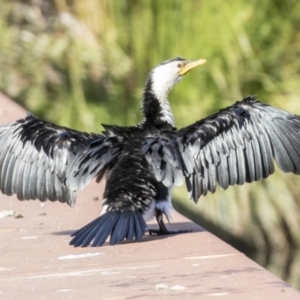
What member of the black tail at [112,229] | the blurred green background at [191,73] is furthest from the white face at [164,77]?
the blurred green background at [191,73]

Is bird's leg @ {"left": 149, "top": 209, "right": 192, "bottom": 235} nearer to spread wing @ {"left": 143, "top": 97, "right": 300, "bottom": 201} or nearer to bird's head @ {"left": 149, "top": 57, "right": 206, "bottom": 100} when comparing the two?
spread wing @ {"left": 143, "top": 97, "right": 300, "bottom": 201}

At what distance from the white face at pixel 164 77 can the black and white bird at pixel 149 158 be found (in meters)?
0.59

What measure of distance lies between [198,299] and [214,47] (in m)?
6.50

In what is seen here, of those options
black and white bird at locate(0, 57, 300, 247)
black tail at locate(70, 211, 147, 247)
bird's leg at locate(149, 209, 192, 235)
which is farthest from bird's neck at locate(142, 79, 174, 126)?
black tail at locate(70, 211, 147, 247)

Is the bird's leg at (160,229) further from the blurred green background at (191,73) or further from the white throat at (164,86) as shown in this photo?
the blurred green background at (191,73)

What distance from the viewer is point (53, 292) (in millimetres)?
4000

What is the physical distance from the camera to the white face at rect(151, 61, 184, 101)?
6290mm

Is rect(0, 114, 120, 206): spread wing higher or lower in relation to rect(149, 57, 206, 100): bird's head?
lower

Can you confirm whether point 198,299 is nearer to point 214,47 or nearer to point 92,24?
point 214,47

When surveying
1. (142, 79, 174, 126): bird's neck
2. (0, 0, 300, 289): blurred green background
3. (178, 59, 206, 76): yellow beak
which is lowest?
(142, 79, 174, 126): bird's neck

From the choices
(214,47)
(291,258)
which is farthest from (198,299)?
(214,47)

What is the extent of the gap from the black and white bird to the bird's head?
61 centimetres

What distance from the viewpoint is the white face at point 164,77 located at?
20.6 ft

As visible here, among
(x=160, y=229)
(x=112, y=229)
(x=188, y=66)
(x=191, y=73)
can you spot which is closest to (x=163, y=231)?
(x=160, y=229)
